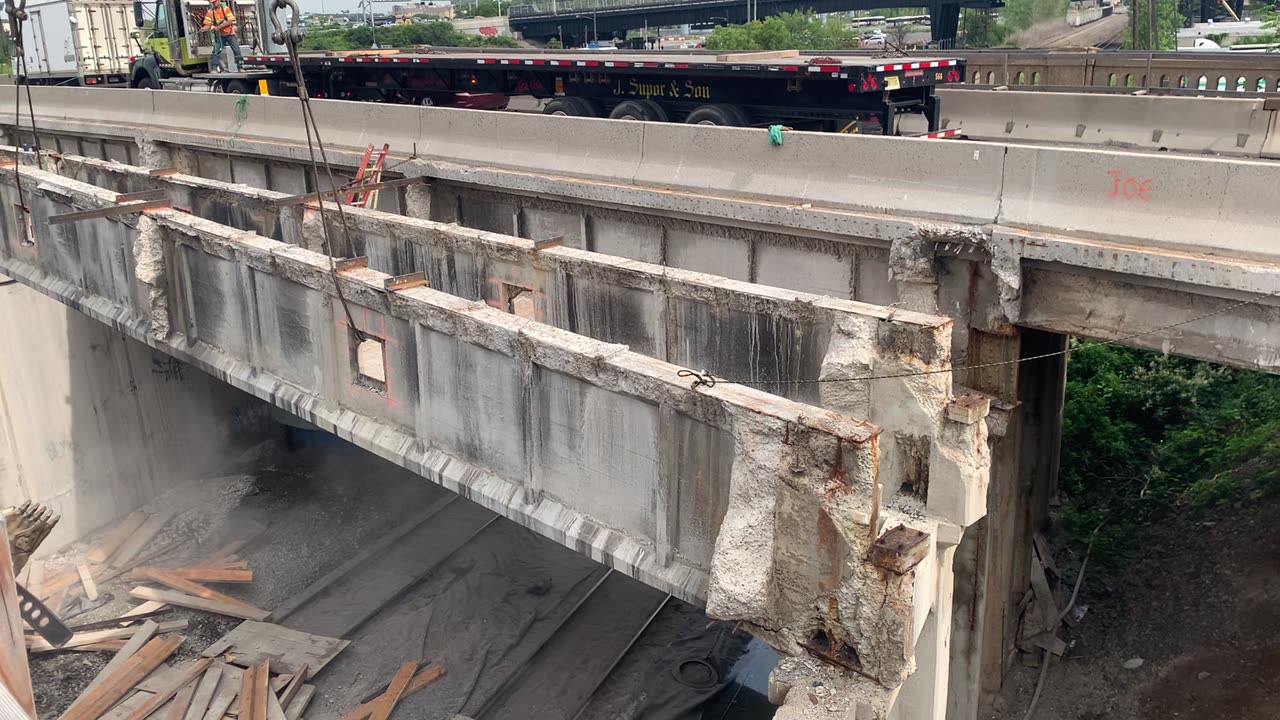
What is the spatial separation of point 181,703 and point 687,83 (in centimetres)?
1118

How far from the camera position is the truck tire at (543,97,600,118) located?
59.7ft

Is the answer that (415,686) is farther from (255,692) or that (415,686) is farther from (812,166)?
(812,166)

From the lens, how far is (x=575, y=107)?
719 inches

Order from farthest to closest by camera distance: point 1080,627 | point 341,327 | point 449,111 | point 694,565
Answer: point 449,111
point 1080,627
point 341,327
point 694,565

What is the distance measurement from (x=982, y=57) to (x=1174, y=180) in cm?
1897

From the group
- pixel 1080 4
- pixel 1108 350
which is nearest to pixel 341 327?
pixel 1108 350

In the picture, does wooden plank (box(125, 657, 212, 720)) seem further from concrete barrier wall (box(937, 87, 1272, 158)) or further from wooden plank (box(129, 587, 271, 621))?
concrete barrier wall (box(937, 87, 1272, 158))

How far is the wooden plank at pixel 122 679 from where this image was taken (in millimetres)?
12125

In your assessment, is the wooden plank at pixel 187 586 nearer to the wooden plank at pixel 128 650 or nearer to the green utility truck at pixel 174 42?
the wooden plank at pixel 128 650

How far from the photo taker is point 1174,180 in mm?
8273

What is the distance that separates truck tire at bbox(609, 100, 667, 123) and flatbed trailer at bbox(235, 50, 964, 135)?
17mm

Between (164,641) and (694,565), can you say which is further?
(164,641)

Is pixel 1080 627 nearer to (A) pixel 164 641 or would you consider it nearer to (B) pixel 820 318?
(B) pixel 820 318

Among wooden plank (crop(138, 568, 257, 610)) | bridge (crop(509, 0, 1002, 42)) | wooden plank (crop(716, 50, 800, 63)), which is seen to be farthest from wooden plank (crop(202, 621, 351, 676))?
bridge (crop(509, 0, 1002, 42))
